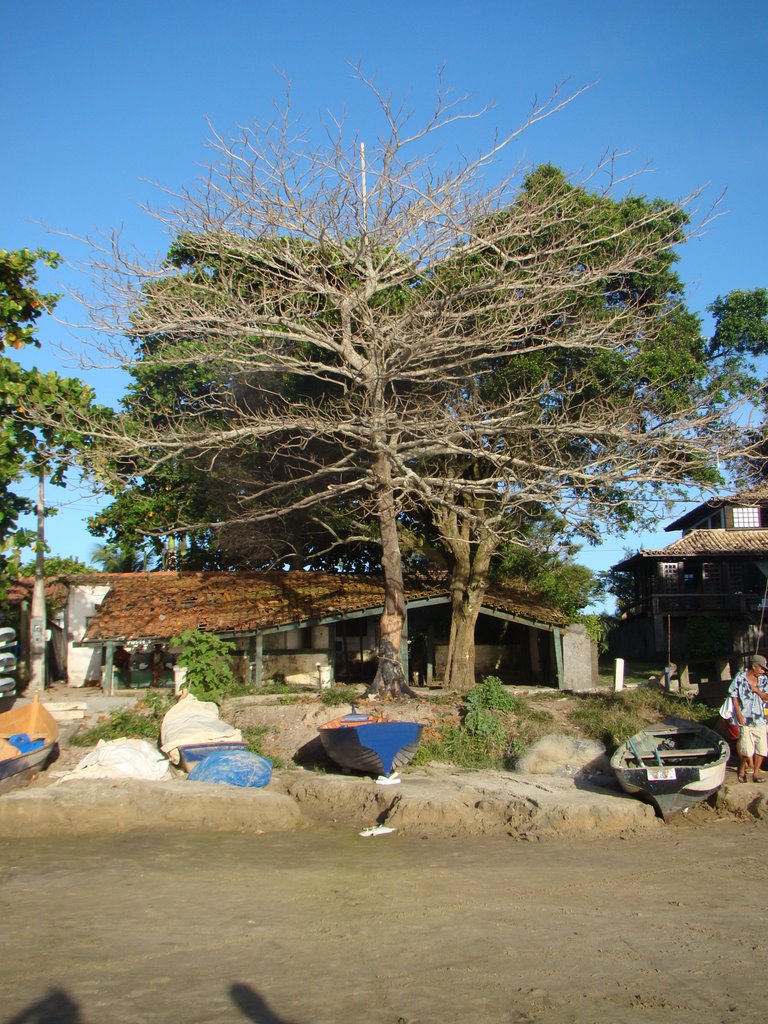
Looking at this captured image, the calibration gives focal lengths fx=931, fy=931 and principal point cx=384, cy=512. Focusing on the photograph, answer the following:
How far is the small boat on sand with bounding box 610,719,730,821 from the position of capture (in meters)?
12.9

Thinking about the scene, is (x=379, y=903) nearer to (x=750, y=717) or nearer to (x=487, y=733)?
(x=750, y=717)

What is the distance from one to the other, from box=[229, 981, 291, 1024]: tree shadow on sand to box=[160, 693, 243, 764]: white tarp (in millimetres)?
8882

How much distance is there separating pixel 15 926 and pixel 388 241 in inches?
505

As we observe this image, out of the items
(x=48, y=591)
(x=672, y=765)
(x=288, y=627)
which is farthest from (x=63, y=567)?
(x=672, y=765)

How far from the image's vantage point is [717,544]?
33.4 m

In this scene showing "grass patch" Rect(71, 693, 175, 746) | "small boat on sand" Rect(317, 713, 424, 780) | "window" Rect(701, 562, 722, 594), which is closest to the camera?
"small boat on sand" Rect(317, 713, 424, 780)

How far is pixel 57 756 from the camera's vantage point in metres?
A: 16.2

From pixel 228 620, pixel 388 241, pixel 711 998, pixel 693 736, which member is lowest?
pixel 711 998

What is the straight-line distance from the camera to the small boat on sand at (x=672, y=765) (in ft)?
42.2

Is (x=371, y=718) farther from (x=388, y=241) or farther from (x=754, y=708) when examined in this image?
(x=388, y=241)

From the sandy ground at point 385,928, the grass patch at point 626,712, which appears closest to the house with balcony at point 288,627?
the grass patch at point 626,712

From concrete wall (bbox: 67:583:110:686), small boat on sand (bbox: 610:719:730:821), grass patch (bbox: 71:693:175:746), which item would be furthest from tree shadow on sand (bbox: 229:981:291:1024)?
concrete wall (bbox: 67:583:110:686)

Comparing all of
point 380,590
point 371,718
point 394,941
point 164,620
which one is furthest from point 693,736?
point 164,620

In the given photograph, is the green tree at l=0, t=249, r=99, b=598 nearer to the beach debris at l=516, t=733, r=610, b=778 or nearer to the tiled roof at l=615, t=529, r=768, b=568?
the beach debris at l=516, t=733, r=610, b=778
